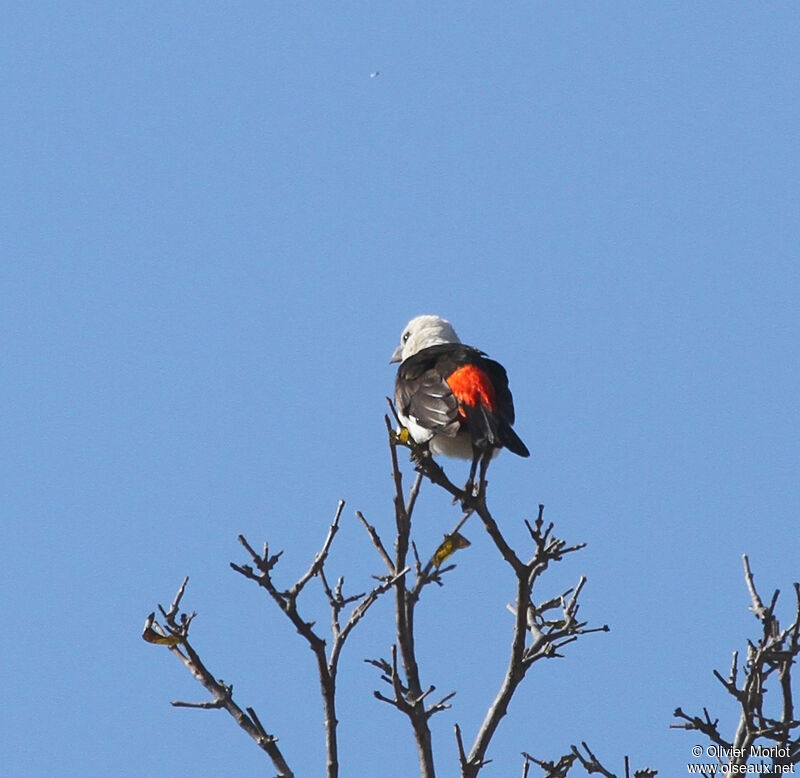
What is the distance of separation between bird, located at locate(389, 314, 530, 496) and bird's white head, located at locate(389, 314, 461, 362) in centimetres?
113

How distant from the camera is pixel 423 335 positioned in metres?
9.02

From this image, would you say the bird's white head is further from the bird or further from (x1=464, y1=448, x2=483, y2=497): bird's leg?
(x1=464, y1=448, x2=483, y2=497): bird's leg

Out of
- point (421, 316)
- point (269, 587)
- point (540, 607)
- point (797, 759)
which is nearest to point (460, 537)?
point (540, 607)

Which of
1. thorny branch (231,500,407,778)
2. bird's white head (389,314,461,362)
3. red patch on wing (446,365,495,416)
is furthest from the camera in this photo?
bird's white head (389,314,461,362)

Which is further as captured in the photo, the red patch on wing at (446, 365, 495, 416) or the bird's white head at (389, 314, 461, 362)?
the bird's white head at (389, 314, 461, 362)

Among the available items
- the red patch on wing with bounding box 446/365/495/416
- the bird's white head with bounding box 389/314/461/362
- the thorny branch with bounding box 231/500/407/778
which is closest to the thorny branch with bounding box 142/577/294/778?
the thorny branch with bounding box 231/500/407/778

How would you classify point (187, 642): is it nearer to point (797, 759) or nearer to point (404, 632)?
point (404, 632)

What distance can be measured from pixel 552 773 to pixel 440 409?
2.44 metres

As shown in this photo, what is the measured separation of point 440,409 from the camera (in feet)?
22.0

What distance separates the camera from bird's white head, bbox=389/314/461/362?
8.96 m

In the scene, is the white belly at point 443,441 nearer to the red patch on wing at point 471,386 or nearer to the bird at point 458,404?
the bird at point 458,404

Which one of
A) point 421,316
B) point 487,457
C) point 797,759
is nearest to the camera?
point 797,759

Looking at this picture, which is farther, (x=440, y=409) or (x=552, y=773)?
(x=440, y=409)

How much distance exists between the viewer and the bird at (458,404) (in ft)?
21.0
